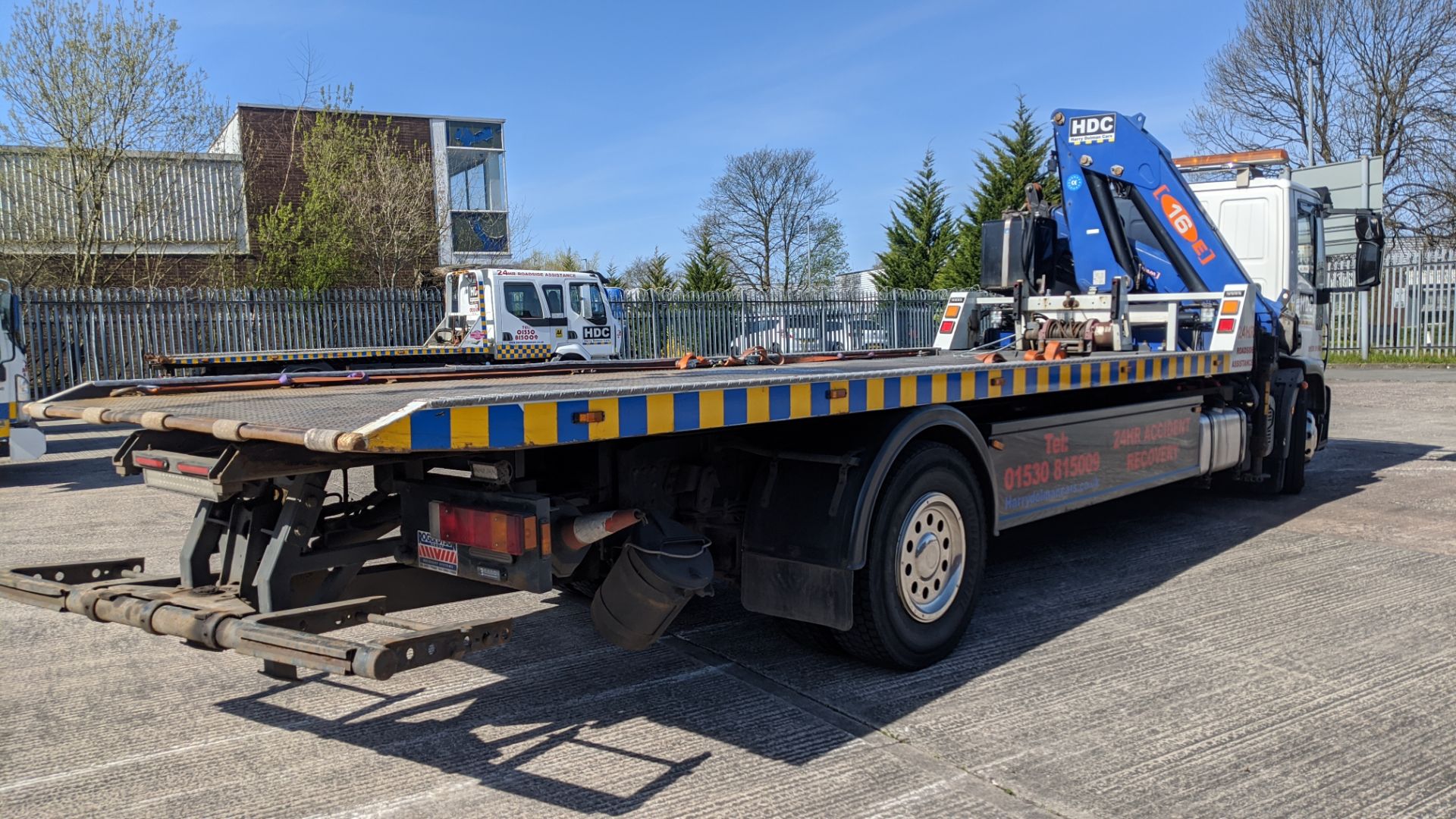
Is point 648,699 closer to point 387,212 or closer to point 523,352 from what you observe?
point 523,352

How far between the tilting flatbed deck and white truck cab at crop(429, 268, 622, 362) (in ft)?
40.3

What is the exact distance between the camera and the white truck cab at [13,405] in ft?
36.1

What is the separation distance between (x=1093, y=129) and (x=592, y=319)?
1124cm

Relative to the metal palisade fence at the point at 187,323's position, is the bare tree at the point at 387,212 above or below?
above

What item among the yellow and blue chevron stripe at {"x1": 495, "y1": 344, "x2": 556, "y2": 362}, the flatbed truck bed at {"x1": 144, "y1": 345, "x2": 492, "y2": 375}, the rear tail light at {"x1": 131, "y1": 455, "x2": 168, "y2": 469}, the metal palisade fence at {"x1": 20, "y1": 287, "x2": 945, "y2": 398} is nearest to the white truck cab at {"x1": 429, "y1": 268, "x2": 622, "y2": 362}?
the yellow and blue chevron stripe at {"x1": 495, "y1": 344, "x2": 556, "y2": 362}

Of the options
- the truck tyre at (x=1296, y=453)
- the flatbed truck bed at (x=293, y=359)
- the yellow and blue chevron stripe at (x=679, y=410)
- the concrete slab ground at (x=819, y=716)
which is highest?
the flatbed truck bed at (x=293, y=359)

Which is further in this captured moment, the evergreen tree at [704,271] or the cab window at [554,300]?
the evergreen tree at [704,271]

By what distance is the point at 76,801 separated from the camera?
11.5 ft

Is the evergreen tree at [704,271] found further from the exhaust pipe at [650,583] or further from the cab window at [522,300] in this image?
the exhaust pipe at [650,583]

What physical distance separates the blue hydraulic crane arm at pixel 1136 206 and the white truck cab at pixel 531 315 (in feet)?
32.8

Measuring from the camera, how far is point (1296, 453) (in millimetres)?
9047

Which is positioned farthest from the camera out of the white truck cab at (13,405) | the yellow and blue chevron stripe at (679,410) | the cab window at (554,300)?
the cab window at (554,300)

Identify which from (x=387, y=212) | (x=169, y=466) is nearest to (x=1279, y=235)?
(x=169, y=466)

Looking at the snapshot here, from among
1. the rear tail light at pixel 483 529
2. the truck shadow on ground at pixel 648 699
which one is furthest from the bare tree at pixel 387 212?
the rear tail light at pixel 483 529
